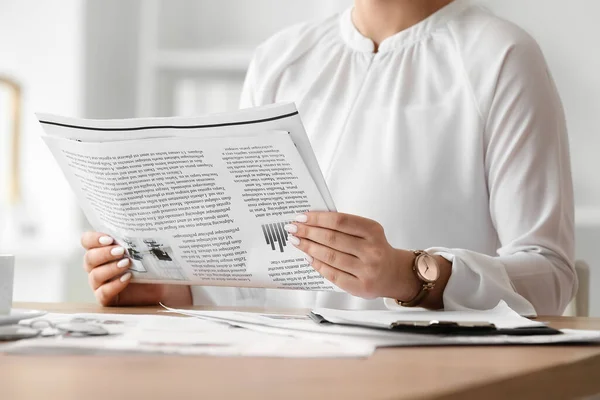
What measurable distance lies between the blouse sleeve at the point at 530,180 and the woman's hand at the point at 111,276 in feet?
1.72

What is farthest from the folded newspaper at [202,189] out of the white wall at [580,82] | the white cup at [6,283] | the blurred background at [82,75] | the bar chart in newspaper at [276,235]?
the blurred background at [82,75]

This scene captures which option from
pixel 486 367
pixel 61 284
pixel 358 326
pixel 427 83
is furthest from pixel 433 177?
pixel 61 284

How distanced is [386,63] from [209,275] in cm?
64

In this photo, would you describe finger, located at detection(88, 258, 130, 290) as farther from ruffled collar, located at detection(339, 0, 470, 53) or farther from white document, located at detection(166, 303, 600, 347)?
ruffled collar, located at detection(339, 0, 470, 53)

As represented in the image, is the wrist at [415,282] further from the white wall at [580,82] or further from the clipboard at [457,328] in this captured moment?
the white wall at [580,82]

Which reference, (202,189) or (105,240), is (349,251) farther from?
(105,240)

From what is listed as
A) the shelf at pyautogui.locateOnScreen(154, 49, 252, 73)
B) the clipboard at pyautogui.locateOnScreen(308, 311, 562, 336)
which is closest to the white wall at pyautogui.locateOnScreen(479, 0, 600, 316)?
the shelf at pyautogui.locateOnScreen(154, 49, 252, 73)

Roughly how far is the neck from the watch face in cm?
65

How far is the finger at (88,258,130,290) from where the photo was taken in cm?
131

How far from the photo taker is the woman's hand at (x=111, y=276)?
1.31 meters

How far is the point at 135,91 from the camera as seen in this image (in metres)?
3.22

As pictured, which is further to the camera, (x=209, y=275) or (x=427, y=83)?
(x=427, y=83)

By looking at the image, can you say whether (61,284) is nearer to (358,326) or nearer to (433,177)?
(433,177)

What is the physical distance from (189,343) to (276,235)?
350 mm
